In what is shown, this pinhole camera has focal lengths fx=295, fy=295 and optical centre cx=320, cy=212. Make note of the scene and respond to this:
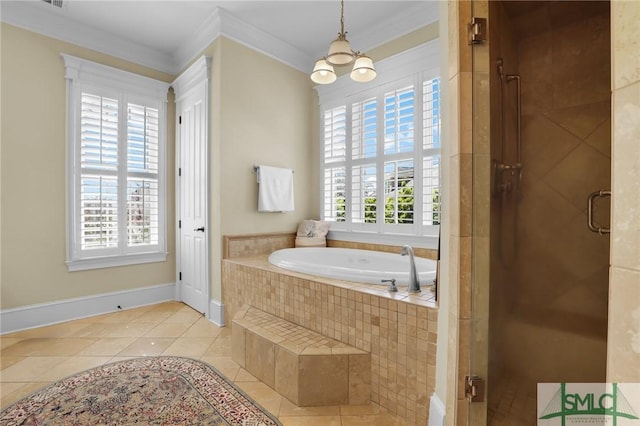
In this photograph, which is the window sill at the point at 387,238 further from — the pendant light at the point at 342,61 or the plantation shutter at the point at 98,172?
the plantation shutter at the point at 98,172

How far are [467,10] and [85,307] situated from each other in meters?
3.74

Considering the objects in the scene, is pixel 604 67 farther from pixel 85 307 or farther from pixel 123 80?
pixel 85 307

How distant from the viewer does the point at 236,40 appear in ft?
9.25

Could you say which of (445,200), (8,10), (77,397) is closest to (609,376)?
(445,200)

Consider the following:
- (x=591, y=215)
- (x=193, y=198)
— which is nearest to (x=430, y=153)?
(x=591, y=215)

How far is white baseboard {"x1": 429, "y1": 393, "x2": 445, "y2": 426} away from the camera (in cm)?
127

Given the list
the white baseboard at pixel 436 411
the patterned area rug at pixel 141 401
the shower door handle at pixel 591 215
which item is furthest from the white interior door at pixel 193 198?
the shower door handle at pixel 591 215

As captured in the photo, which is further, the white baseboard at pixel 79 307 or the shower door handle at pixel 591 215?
the white baseboard at pixel 79 307

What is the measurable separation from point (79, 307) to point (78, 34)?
103 inches

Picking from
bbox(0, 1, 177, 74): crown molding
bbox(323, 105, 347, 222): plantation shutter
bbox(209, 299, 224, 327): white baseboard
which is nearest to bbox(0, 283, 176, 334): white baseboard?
bbox(209, 299, 224, 327): white baseboard

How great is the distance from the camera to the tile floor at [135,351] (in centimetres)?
152

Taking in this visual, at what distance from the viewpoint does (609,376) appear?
652 mm

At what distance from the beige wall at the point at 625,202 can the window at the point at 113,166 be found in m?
3.64

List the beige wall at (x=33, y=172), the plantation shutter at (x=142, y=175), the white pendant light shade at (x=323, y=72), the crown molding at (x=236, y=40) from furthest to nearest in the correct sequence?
the plantation shutter at (x=142, y=175)
the crown molding at (x=236, y=40)
the beige wall at (x=33, y=172)
the white pendant light shade at (x=323, y=72)
